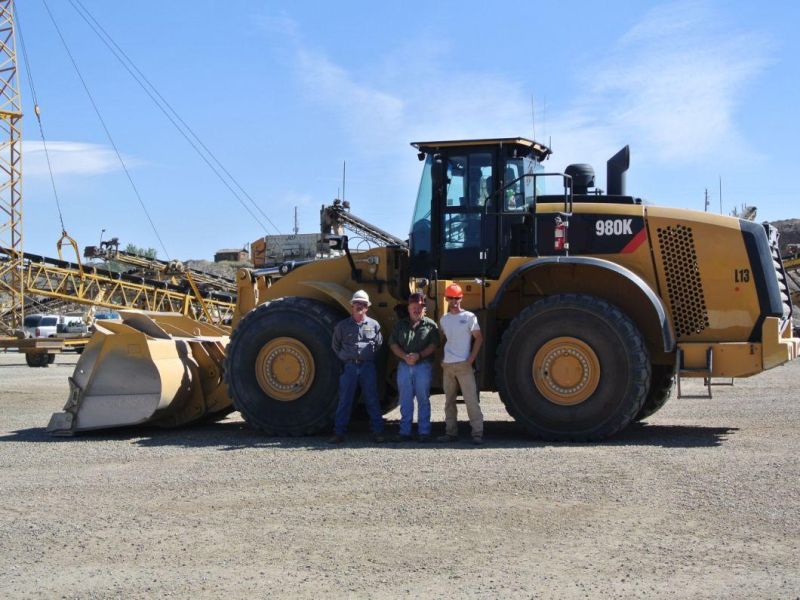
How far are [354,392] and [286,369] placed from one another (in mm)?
983

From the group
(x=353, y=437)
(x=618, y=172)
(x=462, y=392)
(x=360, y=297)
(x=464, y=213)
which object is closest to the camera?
(x=462, y=392)

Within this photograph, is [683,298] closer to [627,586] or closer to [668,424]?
[668,424]

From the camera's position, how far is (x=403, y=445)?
34.6ft

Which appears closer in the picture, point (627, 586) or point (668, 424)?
point (627, 586)

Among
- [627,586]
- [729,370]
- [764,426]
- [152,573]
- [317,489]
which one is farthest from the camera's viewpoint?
[764,426]

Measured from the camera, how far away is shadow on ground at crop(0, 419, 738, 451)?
1045 centimetres

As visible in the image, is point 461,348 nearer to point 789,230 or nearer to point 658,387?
point 658,387

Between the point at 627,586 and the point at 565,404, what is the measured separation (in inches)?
205

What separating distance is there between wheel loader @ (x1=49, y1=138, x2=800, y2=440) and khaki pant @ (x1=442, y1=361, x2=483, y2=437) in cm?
33

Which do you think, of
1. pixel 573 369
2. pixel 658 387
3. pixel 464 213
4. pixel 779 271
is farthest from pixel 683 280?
pixel 464 213

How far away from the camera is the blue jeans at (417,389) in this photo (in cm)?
1084

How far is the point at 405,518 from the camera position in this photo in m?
6.96

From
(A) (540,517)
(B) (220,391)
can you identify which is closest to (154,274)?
(B) (220,391)

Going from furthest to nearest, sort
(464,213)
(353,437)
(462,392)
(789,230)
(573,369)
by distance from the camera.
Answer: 1. (789,230)
2. (464,213)
3. (353,437)
4. (462,392)
5. (573,369)
